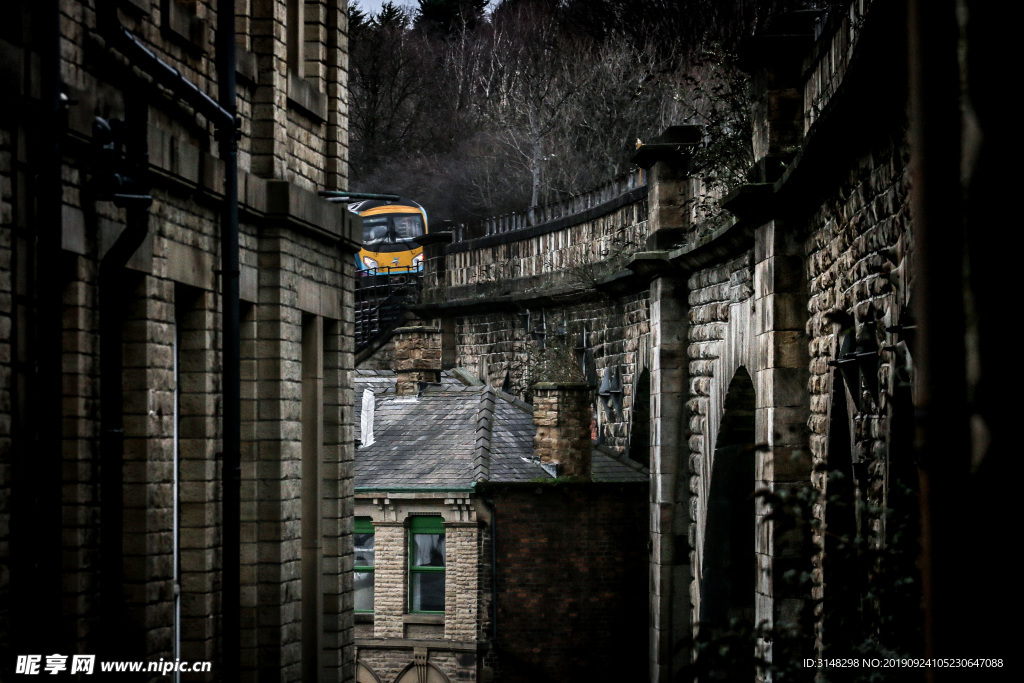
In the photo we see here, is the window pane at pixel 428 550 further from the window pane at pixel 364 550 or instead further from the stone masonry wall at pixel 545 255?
the stone masonry wall at pixel 545 255

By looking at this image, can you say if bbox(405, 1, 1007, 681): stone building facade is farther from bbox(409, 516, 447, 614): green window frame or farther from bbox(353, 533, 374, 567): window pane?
bbox(353, 533, 374, 567): window pane

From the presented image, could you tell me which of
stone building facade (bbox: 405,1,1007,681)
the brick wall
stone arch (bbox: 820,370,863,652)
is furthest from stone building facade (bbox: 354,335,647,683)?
stone arch (bbox: 820,370,863,652)

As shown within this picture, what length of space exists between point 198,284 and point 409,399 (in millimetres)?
16736

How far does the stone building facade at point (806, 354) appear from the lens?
3172 millimetres

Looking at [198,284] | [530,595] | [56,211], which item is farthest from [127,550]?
[530,595]

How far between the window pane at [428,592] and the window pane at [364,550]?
0.95 metres

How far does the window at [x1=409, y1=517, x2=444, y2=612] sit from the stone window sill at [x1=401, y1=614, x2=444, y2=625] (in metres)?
0.18

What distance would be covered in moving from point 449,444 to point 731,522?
10485 millimetres

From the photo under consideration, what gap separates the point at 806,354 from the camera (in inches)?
397

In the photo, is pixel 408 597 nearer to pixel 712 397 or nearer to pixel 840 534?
pixel 712 397

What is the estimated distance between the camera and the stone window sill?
23047 mm

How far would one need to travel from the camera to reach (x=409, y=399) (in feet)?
87.2

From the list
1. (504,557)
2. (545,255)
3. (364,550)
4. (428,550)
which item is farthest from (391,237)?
(504,557)

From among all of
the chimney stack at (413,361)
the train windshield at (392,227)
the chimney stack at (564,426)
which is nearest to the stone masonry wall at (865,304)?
the chimney stack at (564,426)
